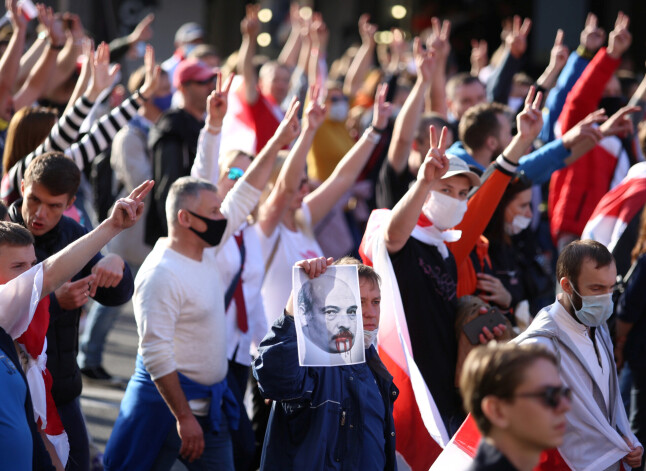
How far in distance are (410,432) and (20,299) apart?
5.84ft

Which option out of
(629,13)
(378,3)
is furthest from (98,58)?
(378,3)

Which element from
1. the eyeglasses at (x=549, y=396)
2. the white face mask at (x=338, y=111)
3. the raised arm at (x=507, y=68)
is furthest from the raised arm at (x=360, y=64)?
the eyeglasses at (x=549, y=396)

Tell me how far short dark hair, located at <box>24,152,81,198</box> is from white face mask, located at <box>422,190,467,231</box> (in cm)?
152

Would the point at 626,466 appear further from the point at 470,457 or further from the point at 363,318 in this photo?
the point at 363,318

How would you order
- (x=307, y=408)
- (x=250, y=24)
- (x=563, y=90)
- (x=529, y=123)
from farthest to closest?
(x=250, y=24) < (x=563, y=90) < (x=529, y=123) < (x=307, y=408)

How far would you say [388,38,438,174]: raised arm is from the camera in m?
5.58

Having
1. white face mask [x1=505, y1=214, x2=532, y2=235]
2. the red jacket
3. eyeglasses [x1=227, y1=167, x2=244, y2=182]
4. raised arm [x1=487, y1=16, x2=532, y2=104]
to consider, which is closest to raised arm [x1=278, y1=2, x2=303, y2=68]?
raised arm [x1=487, y1=16, x2=532, y2=104]

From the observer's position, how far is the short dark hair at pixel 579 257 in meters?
3.85

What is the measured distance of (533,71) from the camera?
19594 millimetres

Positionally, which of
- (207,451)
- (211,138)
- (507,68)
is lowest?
(207,451)

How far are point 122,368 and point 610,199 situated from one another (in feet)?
12.7

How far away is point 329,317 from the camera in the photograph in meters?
3.37

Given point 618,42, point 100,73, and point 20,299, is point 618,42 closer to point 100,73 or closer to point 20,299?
point 100,73

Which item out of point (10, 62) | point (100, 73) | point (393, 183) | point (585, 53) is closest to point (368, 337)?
point (393, 183)
